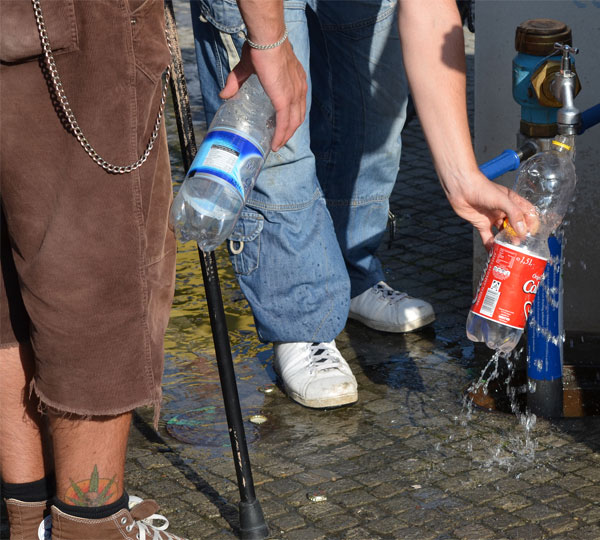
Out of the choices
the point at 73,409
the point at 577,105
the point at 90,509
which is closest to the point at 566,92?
the point at 577,105

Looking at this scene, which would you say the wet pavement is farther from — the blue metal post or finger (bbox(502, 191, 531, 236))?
finger (bbox(502, 191, 531, 236))

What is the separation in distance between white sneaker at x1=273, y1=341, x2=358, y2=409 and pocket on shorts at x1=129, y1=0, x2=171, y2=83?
5.00 feet

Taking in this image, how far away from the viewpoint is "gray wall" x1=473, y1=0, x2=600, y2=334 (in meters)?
3.65

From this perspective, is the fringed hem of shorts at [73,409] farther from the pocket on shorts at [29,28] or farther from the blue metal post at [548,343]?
the blue metal post at [548,343]

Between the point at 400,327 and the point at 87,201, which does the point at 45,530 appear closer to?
the point at 87,201

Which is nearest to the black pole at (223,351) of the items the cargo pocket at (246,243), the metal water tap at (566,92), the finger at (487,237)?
the finger at (487,237)

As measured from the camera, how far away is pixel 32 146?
2324mm

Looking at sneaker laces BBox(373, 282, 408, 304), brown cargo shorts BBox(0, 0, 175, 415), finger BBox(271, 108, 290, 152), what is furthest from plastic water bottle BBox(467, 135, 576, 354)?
brown cargo shorts BBox(0, 0, 175, 415)

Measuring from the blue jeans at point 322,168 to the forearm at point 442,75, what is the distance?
0.75 m

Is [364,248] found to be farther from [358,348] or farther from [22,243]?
[22,243]

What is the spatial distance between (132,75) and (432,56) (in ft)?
2.86

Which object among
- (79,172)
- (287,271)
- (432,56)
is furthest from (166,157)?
(287,271)

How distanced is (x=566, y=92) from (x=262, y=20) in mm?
996

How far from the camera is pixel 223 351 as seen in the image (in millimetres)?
2758
